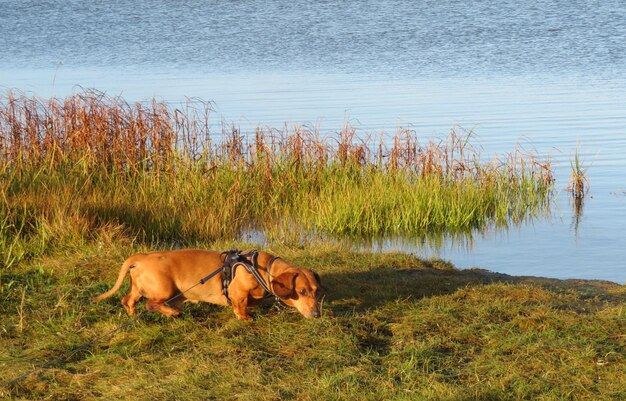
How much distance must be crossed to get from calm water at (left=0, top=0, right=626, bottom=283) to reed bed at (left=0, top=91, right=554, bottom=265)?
0.58 m

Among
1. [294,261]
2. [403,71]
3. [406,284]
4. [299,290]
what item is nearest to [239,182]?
[294,261]

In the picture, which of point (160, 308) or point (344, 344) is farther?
point (160, 308)

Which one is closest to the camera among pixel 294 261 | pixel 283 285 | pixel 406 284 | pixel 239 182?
pixel 283 285

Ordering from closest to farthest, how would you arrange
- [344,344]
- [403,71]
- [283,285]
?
[344,344] → [283,285] → [403,71]

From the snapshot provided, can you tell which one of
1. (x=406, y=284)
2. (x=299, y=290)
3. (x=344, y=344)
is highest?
(x=299, y=290)

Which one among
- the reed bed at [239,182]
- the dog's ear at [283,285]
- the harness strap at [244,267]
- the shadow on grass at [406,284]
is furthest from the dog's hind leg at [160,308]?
the reed bed at [239,182]

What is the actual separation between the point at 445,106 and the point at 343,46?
12274 mm

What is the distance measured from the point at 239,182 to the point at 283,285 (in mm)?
5739

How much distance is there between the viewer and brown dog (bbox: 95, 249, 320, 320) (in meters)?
5.91

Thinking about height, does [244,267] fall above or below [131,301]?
above

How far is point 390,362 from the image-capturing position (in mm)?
5309

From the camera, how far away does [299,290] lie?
588cm

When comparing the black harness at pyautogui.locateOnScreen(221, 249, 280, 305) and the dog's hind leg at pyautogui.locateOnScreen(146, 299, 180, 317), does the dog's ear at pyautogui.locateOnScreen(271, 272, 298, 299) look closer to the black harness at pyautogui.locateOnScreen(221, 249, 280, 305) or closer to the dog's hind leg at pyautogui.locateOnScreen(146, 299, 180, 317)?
the black harness at pyautogui.locateOnScreen(221, 249, 280, 305)

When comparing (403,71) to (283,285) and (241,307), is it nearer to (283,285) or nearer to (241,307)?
(241,307)
